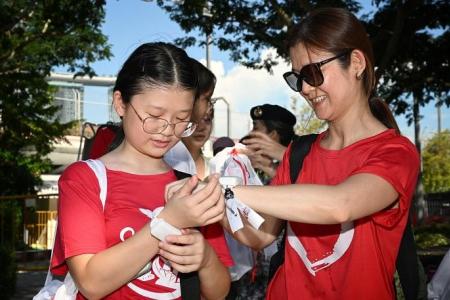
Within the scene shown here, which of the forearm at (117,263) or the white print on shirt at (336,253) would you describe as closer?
the forearm at (117,263)

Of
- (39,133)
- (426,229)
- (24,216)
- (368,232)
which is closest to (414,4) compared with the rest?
(426,229)

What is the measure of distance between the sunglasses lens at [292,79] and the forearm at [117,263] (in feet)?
3.13

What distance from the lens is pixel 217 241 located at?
2.30m

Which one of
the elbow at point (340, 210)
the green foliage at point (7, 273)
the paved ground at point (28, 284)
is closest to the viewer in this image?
the elbow at point (340, 210)

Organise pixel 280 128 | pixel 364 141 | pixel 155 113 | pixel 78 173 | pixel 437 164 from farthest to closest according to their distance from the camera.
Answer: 1. pixel 437 164
2. pixel 280 128
3. pixel 364 141
4. pixel 155 113
5. pixel 78 173

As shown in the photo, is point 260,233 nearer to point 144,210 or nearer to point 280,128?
point 144,210

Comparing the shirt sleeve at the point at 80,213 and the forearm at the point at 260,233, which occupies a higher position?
the shirt sleeve at the point at 80,213

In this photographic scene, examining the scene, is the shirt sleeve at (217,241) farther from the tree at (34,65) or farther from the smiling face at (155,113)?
the tree at (34,65)

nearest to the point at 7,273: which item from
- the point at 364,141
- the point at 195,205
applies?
the point at 364,141

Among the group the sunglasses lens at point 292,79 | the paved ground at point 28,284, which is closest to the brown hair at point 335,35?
the sunglasses lens at point 292,79

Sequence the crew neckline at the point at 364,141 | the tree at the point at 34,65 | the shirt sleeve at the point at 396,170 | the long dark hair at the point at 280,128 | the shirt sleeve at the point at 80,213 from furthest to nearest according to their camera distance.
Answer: the tree at the point at 34,65, the long dark hair at the point at 280,128, the crew neckline at the point at 364,141, the shirt sleeve at the point at 396,170, the shirt sleeve at the point at 80,213

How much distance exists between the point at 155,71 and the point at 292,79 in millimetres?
590

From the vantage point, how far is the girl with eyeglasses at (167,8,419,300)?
2033mm

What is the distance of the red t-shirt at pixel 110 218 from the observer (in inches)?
75.8
